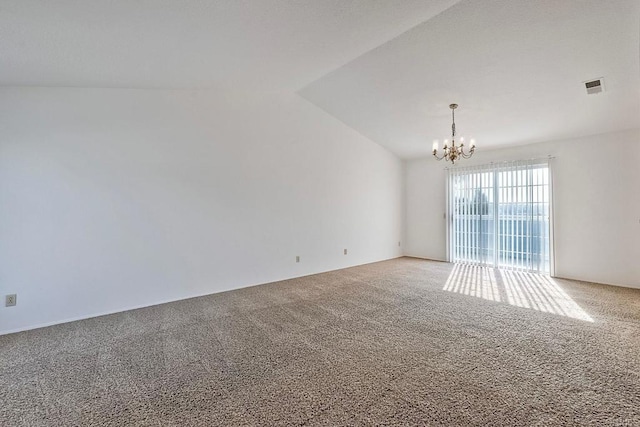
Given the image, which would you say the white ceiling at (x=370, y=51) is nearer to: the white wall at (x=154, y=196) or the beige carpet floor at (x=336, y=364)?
the white wall at (x=154, y=196)

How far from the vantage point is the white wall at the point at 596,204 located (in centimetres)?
469

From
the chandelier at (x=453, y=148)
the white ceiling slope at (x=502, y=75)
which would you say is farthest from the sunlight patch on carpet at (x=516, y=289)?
the white ceiling slope at (x=502, y=75)

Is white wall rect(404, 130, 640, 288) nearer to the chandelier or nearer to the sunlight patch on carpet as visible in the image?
the sunlight patch on carpet

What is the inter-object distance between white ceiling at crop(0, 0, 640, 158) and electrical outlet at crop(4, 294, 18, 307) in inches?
87.4

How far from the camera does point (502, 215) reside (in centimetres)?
603

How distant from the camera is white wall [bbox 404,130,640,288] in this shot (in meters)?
4.69

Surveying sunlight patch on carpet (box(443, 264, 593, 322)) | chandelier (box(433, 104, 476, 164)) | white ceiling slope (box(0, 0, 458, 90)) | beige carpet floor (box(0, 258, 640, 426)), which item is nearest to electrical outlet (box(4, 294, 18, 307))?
beige carpet floor (box(0, 258, 640, 426))

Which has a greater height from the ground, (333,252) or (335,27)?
(335,27)

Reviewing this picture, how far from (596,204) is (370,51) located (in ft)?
15.0

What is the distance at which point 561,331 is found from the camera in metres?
3.04

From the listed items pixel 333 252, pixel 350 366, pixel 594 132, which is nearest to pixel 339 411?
pixel 350 366

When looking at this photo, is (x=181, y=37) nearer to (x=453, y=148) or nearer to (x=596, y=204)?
(x=453, y=148)

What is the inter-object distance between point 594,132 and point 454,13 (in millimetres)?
3797

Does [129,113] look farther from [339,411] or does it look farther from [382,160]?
[382,160]
